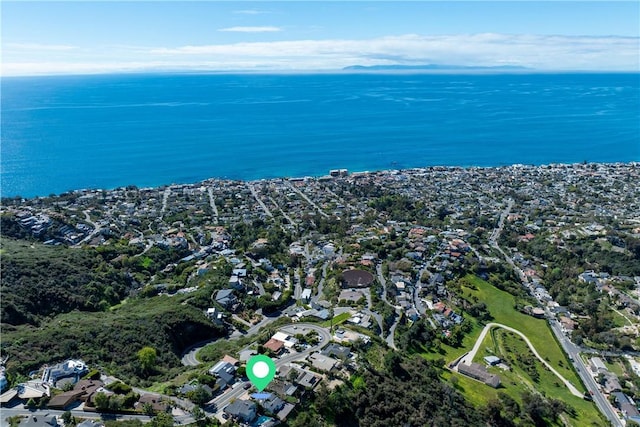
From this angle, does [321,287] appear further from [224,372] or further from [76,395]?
[76,395]

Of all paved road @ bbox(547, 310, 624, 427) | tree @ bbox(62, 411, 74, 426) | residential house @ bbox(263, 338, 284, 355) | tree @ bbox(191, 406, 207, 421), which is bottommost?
paved road @ bbox(547, 310, 624, 427)

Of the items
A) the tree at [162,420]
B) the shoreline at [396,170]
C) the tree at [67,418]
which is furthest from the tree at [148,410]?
the shoreline at [396,170]

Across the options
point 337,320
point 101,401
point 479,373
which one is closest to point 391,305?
point 337,320

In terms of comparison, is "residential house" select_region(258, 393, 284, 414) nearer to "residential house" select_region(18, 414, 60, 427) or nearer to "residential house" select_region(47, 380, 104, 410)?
"residential house" select_region(47, 380, 104, 410)

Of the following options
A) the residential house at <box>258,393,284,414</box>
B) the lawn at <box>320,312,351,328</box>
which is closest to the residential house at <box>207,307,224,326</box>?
the lawn at <box>320,312,351,328</box>

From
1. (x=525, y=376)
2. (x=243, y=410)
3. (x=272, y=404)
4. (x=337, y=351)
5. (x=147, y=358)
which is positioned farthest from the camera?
(x=525, y=376)

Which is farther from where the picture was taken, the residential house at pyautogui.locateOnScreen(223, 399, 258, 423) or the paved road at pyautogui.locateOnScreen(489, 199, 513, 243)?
the paved road at pyautogui.locateOnScreen(489, 199, 513, 243)
